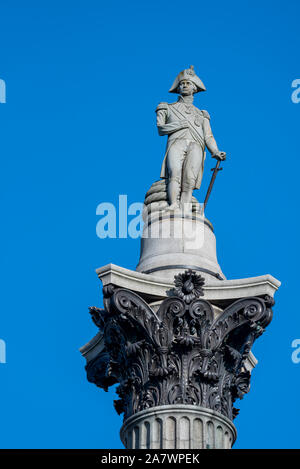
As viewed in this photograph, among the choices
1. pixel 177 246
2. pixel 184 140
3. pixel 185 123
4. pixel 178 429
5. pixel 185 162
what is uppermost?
pixel 185 123

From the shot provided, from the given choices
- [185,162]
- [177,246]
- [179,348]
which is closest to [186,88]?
[185,162]

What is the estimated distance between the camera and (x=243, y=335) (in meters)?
27.0

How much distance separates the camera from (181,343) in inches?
1027

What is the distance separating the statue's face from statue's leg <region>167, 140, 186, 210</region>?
2.07 metres

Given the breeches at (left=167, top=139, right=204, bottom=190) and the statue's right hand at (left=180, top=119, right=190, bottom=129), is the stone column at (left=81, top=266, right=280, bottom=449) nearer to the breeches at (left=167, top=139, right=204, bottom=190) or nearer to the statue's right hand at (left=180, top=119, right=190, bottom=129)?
the breeches at (left=167, top=139, right=204, bottom=190)

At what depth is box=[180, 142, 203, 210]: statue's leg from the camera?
3062 centimetres

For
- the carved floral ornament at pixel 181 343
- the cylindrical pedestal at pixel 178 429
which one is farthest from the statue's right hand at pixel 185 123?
the cylindrical pedestal at pixel 178 429

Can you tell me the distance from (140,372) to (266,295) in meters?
3.68

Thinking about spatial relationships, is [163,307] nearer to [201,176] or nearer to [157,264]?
[157,264]

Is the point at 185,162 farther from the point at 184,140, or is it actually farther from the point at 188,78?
the point at 188,78

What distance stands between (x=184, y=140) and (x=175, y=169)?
3.60 feet

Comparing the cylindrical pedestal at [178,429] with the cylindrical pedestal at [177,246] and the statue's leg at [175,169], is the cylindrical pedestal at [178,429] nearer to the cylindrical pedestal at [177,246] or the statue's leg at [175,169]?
the cylindrical pedestal at [177,246]

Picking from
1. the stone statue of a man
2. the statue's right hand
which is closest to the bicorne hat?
the stone statue of a man
